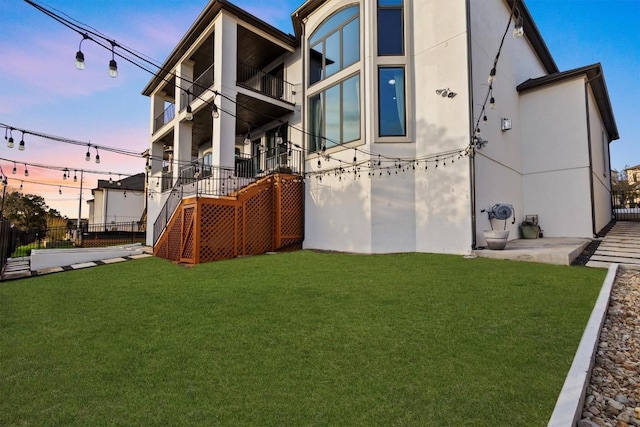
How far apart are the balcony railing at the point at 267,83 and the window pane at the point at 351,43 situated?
2866 mm

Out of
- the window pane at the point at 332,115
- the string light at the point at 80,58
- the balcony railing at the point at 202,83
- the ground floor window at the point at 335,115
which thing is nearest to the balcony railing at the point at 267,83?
the balcony railing at the point at 202,83

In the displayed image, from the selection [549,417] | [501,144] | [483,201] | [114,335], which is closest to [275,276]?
[114,335]

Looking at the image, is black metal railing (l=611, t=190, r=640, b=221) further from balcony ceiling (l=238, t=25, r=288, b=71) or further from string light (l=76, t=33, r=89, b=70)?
string light (l=76, t=33, r=89, b=70)

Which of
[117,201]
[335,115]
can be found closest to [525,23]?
[335,115]

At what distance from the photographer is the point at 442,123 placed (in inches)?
343

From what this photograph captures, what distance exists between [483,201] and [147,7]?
1011 centimetres

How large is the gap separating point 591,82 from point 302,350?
1376 centimetres

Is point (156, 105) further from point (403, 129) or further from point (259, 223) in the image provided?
point (403, 129)

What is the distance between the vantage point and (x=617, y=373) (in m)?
2.62

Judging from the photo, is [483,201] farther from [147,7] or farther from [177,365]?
[147,7]

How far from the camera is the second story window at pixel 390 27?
373 inches

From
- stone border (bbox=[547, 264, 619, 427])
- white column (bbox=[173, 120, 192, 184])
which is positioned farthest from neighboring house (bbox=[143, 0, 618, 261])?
stone border (bbox=[547, 264, 619, 427])

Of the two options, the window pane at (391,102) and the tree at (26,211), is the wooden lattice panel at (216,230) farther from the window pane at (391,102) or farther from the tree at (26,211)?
the tree at (26,211)

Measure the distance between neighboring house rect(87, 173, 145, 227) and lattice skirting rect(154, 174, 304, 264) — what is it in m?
20.9
